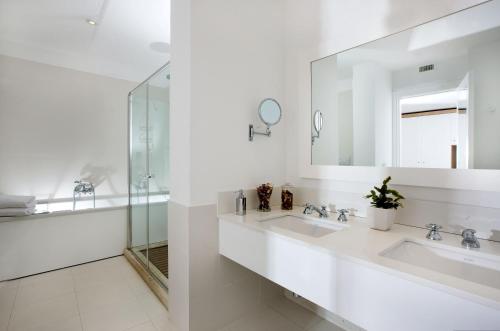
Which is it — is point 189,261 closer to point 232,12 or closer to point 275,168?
point 275,168

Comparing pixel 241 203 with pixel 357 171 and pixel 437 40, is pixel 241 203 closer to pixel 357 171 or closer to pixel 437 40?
pixel 357 171

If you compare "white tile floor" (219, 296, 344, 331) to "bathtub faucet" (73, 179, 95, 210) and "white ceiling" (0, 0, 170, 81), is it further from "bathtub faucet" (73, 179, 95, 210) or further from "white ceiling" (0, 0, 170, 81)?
"white ceiling" (0, 0, 170, 81)

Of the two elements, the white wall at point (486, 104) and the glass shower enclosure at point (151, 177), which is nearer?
the white wall at point (486, 104)

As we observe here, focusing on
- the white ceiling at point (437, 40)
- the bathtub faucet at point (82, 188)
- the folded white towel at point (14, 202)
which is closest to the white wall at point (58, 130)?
the bathtub faucet at point (82, 188)

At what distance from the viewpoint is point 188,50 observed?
1301 mm

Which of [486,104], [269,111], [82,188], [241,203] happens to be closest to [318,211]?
[241,203]

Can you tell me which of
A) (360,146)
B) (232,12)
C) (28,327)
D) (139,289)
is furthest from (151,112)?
(360,146)

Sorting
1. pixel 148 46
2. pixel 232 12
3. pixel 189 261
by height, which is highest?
pixel 148 46

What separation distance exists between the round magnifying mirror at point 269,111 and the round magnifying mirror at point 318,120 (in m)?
0.24

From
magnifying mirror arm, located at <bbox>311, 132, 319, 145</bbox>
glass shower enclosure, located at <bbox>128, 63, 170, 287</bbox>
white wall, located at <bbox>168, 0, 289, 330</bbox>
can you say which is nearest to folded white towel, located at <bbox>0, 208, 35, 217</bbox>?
glass shower enclosure, located at <bbox>128, 63, 170, 287</bbox>

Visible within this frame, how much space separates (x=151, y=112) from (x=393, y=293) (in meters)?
2.56

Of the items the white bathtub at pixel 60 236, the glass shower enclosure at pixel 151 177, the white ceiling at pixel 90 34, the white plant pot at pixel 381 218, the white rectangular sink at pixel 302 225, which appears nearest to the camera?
the white plant pot at pixel 381 218

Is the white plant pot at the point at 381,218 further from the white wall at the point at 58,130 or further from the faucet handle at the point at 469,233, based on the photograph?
the white wall at the point at 58,130

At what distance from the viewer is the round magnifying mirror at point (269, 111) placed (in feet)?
5.01
